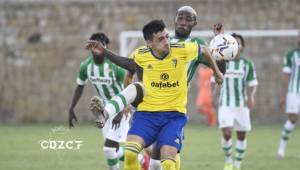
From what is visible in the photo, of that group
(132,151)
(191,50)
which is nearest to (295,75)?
(191,50)

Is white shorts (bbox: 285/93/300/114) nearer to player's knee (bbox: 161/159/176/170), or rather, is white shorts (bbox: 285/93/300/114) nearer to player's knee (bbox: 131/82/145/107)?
player's knee (bbox: 131/82/145/107)

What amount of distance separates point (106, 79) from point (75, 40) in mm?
12770

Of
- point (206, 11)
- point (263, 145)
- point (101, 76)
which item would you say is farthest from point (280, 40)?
point (101, 76)

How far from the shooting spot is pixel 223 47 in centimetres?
1077

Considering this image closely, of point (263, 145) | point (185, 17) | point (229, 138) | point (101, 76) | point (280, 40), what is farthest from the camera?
point (280, 40)

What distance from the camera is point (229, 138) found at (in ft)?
47.8

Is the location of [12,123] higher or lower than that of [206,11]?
lower

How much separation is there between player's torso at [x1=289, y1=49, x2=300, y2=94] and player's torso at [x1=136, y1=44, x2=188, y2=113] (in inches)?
264

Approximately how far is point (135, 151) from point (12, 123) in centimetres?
1644

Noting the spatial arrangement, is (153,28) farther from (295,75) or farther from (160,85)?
(295,75)

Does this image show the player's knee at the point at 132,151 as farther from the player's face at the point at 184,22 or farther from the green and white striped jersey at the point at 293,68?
the green and white striped jersey at the point at 293,68

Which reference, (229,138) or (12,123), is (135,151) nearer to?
(229,138)

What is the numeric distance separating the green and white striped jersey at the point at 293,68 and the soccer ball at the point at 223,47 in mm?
6010

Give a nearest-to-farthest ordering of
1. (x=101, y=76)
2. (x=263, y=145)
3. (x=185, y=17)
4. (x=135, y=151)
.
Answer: (x=135, y=151) → (x=185, y=17) → (x=101, y=76) → (x=263, y=145)
